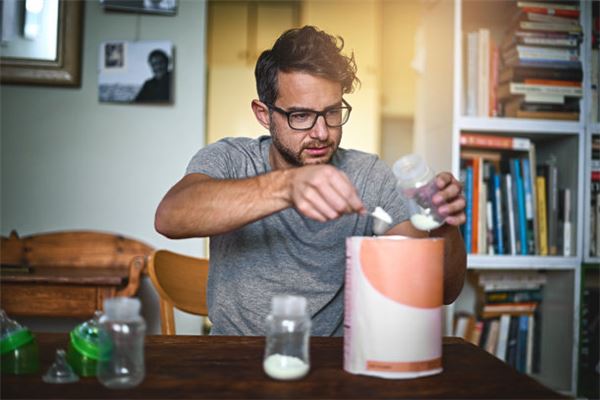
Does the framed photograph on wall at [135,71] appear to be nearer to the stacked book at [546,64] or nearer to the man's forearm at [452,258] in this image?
the stacked book at [546,64]

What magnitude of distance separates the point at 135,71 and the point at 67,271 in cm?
79

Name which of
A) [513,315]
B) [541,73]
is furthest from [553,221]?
[541,73]

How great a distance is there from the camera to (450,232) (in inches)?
47.2

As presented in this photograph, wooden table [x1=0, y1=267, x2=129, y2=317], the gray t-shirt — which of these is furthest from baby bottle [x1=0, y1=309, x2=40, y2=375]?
wooden table [x1=0, y1=267, x2=129, y2=317]

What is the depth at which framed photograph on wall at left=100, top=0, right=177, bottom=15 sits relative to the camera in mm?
2279

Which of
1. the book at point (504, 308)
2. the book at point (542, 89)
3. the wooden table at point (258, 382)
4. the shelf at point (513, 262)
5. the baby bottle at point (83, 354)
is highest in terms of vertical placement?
the book at point (542, 89)

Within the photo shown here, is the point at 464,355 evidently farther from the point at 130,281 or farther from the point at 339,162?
the point at 130,281

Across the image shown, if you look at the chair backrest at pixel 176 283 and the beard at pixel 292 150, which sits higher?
the beard at pixel 292 150

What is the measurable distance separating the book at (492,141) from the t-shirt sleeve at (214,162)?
3.38 feet

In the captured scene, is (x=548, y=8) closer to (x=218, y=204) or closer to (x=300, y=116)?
(x=300, y=116)

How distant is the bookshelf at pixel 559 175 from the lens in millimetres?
2111

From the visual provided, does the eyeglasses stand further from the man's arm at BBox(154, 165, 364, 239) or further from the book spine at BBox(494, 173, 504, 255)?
the book spine at BBox(494, 173, 504, 255)

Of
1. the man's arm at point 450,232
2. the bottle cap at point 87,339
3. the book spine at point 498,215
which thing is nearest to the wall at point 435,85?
the book spine at point 498,215

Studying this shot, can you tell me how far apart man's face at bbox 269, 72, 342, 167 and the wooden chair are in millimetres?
931
